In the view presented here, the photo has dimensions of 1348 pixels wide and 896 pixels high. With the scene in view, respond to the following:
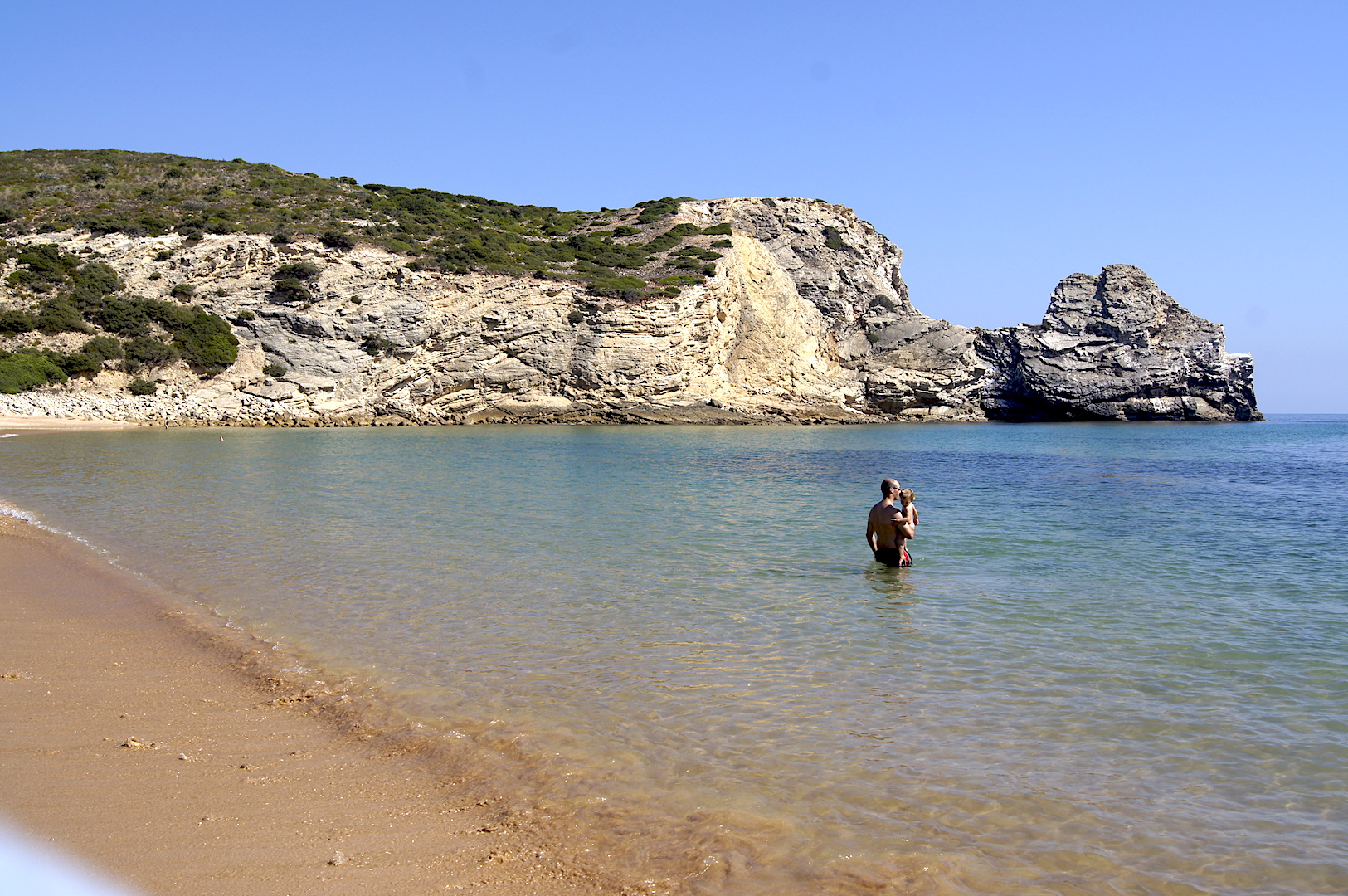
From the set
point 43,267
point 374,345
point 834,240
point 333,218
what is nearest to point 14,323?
point 43,267

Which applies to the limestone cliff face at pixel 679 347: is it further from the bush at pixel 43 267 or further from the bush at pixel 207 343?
the bush at pixel 43 267

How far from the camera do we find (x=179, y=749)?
4.63 m

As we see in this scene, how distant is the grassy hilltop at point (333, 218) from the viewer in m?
50.2

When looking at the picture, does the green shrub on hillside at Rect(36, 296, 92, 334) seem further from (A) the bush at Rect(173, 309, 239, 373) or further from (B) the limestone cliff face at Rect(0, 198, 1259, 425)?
(A) the bush at Rect(173, 309, 239, 373)

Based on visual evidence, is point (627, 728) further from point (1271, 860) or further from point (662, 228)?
point (662, 228)

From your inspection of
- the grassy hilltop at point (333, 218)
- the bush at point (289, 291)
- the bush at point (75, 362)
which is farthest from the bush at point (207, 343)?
the grassy hilltop at point (333, 218)

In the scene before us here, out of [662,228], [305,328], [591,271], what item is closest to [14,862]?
[305,328]

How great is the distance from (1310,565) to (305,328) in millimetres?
45593

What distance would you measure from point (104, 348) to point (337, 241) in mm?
14231

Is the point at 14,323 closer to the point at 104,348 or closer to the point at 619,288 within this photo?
the point at 104,348

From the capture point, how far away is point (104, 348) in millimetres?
40469

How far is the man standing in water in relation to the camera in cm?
1052

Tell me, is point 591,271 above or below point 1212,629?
above

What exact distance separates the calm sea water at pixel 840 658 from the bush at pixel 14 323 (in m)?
27.4
